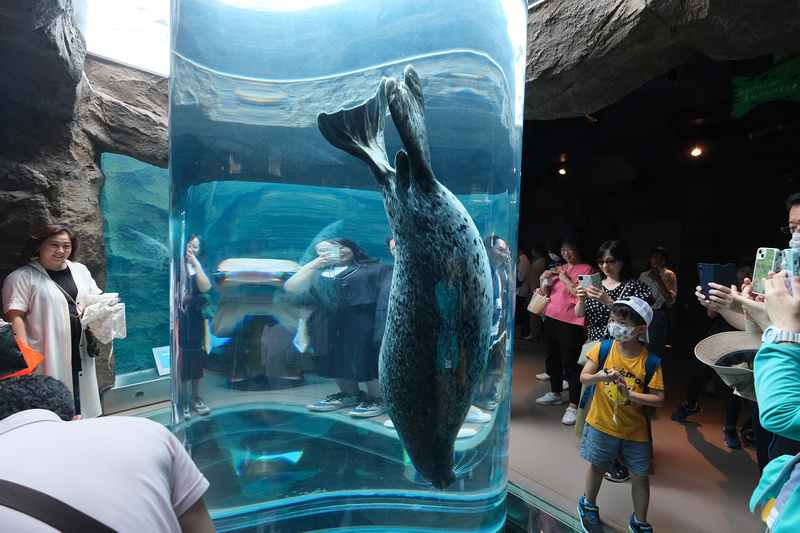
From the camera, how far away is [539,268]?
5.77m

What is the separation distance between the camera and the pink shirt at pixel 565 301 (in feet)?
12.5

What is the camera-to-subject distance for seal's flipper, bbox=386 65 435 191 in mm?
1415

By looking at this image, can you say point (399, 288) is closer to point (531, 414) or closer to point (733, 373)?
point (733, 373)

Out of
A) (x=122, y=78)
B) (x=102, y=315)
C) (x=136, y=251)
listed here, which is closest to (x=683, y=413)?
(x=102, y=315)

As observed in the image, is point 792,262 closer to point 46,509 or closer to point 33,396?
point 46,509

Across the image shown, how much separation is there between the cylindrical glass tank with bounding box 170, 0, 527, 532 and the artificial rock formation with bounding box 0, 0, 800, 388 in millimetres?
1690

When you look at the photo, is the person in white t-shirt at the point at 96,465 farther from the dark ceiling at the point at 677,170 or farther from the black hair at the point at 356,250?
the dark ceiling at the point at 677,170

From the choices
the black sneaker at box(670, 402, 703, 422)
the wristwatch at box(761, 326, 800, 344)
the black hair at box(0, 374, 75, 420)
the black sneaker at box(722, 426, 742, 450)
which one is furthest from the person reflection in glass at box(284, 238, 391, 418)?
the black sneaker at box(670, 402, 703, 422)

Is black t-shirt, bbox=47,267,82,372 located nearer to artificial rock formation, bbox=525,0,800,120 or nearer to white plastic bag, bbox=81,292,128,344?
white plastic bag, bbox=81,292,128,344

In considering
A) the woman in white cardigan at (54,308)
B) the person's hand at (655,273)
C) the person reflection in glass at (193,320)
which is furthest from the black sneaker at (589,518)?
the woman in white cardigan at (54,308)

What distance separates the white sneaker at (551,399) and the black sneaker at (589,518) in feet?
6.27

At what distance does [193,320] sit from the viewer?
68.4 inches

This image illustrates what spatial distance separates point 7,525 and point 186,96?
153cm

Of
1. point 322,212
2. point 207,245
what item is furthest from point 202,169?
point 322,212
